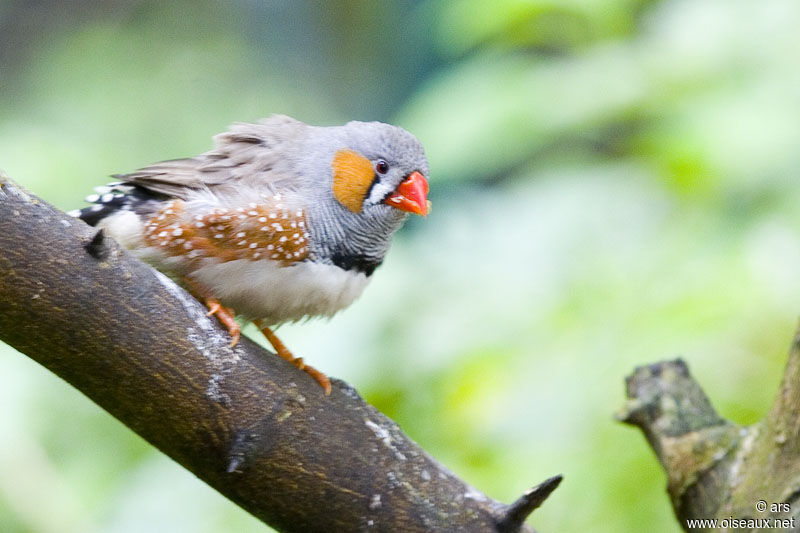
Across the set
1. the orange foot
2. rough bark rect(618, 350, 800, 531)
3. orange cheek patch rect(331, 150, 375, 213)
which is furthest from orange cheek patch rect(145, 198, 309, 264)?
rough bark rect(618, 350, 800, 531)

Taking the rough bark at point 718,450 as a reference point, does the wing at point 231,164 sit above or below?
above

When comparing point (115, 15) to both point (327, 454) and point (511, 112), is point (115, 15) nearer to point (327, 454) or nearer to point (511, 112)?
point (511, 112)

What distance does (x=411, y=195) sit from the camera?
9.53 feet

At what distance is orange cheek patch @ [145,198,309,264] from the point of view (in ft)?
8.48

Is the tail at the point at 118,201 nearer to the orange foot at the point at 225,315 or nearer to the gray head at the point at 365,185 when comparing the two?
the orange foot at the point at 225,315

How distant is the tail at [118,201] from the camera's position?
269cm

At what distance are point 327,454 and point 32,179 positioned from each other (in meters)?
2.65

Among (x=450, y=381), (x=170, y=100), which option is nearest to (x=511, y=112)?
(x=450, y=381)

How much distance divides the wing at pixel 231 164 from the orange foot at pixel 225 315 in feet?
1.09

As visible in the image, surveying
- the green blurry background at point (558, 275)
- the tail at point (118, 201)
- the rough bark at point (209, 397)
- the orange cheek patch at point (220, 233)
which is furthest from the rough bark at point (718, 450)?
the tail at point (118, 201)

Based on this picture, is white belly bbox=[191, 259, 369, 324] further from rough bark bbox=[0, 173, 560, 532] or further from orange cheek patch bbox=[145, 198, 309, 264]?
rough bark bbox=[0, 173, 560, 532]

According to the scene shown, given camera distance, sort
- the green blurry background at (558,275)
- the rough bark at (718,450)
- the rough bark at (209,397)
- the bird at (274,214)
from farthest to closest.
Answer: the green blurry background at (558,275) < the bird at (274,214) < the rough bark at (718,450) < the rough bark at (209,397)

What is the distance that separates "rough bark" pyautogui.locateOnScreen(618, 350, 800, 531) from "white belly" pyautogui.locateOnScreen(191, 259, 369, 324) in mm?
928

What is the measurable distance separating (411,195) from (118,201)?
89 centimetres
